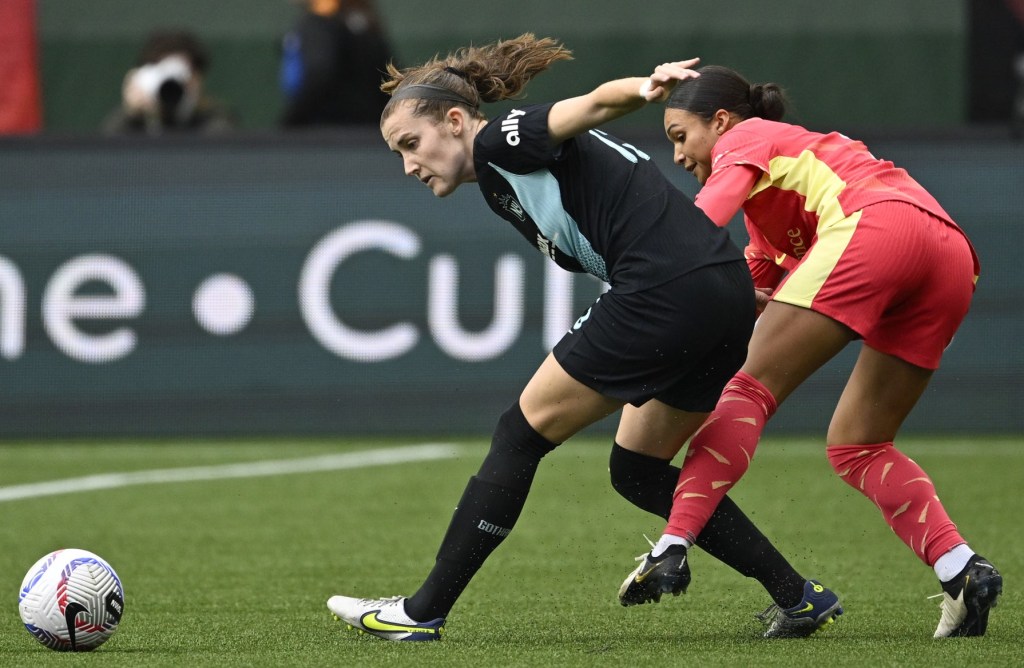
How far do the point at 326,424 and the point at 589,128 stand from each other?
19.9 feet

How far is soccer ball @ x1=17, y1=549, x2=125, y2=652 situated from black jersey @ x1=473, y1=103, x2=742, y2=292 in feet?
4.74

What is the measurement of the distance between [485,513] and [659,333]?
26.7 inches

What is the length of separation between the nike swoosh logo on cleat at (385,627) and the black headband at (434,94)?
138cm

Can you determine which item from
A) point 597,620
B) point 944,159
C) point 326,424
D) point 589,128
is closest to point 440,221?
point 326,424

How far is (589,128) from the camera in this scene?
4262 millimetres

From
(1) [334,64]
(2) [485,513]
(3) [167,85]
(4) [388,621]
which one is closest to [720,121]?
(2) [485,513]

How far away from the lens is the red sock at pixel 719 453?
15.0 feet

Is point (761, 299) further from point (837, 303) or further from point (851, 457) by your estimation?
point (851, 457)

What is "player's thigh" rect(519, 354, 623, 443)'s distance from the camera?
14.8ft

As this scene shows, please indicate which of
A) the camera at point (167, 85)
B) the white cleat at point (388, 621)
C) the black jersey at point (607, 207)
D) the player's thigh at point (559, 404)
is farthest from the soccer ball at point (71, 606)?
the camera at point (167, 85)

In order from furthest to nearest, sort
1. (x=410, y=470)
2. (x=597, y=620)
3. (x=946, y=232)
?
(x=410, y=470)
(x=597, y=620)
(x=946, y=232)

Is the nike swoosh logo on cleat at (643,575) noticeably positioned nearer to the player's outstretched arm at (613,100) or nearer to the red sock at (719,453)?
the red sock at (719,453)

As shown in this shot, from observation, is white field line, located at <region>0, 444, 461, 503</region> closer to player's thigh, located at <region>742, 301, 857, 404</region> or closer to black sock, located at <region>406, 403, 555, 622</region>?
black sock, located at <region>406, 403, 555, 622</region>

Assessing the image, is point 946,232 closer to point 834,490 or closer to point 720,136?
point 720,136
